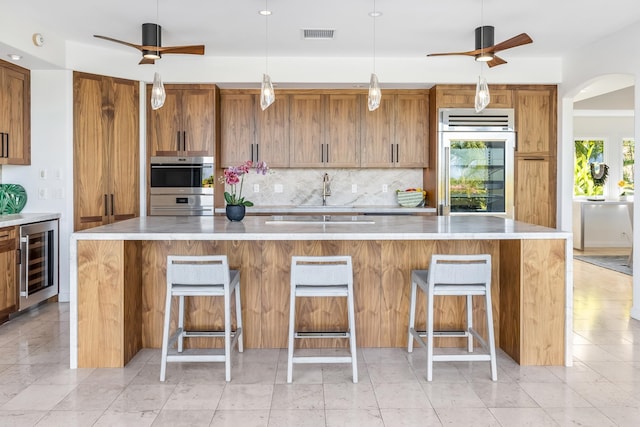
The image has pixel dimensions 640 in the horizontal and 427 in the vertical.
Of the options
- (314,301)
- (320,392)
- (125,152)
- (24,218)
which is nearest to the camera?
(320,392)

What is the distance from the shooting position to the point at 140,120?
5.31 meters

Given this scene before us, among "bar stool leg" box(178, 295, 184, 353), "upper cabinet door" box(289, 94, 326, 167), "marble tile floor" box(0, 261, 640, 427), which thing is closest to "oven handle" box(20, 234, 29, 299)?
"marble tile floor" box(0, 261, 640, 427)

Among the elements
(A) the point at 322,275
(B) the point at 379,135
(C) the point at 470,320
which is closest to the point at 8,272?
(A) the point at 322,275

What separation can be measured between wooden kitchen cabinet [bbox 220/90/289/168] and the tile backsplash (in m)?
0.48

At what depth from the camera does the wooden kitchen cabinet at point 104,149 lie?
4.85 meters

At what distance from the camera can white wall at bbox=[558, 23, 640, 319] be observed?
4.23 meters

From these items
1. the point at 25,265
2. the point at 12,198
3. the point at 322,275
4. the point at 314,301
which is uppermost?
the point at 12,198

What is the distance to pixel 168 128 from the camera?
213 inches

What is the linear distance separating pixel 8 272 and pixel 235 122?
2774mm

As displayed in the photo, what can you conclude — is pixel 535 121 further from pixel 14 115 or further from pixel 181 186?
pixel 14 115

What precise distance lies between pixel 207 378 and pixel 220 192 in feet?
10.3

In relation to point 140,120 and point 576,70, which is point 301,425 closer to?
point 140,120

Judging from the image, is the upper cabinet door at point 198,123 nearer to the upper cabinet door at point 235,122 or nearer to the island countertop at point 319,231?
the upper cabinet door at point 235,122

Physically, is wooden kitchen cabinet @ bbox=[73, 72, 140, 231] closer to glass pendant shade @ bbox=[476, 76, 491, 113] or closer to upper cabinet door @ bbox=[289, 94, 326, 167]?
upper cabinet door @ bbox=[289, 94, 326, 167]
